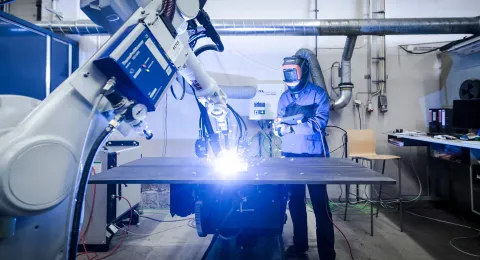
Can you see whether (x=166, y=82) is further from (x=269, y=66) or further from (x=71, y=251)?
(x=269, y=66)

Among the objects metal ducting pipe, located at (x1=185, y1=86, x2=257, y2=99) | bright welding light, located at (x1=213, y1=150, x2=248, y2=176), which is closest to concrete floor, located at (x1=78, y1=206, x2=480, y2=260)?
→ bright welding light, located at (x1=213, y1=150, x2=248, y2=176)

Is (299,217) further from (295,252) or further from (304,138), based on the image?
(304,138)

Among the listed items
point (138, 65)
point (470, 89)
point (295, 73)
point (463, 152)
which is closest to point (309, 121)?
point (295, 73)

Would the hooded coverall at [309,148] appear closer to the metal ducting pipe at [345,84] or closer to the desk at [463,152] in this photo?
the metal ducting pipe at [345,84]

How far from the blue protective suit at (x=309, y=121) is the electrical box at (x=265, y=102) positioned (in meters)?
0.69

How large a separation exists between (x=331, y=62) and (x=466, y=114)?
1639mm

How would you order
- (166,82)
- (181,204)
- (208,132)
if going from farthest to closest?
1. (181,204)
2. (208,132)
3. (166,82)

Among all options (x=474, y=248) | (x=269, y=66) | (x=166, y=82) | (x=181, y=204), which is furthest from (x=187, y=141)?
(x=474, y=248)

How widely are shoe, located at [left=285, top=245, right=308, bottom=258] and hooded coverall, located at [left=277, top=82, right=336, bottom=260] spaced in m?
0.02

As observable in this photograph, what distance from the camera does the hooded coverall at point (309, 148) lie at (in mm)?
1862

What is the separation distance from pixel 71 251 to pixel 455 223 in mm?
3677

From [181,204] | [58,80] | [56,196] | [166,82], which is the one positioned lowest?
[181,204]

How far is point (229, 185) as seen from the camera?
1.30 m

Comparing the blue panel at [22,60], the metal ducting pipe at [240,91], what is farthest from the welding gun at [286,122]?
the blue panel at [22,60]
